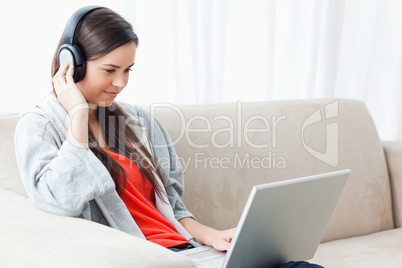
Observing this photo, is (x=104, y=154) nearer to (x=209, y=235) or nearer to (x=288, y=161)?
(x=209, y=235)

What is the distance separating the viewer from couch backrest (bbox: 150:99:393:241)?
5.61 feet

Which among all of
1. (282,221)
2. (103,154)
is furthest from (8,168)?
(282,221)

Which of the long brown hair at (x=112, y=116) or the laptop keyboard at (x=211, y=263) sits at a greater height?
the long brown hair at (x=112, y=116)

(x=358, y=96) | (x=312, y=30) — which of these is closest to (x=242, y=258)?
(x=312, y=30)

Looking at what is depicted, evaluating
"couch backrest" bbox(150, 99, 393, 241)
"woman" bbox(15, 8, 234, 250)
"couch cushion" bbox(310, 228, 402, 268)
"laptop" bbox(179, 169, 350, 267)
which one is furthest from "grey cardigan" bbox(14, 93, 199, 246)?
"couch cushion" bbox(310, 228, 402, 268)

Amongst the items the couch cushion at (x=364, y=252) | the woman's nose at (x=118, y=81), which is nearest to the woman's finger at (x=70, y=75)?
the woman's nose at (x=118, y=81)

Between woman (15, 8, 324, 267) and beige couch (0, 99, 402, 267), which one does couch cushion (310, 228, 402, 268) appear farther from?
woman (15, 8, 324, 267)

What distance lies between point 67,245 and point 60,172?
0.67 ft

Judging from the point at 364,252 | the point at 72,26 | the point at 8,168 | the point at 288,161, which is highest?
the point at 72,26

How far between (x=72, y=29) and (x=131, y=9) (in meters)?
0.80

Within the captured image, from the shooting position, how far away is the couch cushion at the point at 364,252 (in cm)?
158

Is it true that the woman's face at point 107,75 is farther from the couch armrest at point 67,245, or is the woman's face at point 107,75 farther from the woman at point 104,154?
the couch armrest at point 67,245

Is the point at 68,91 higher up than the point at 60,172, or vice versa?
the point at 68,91

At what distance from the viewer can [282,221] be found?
1056 millimetres
